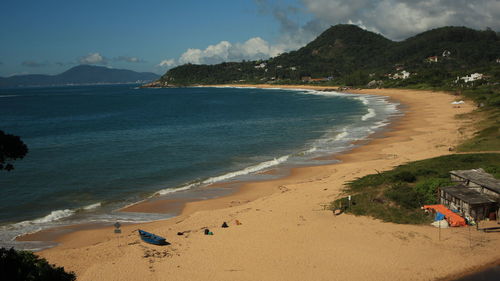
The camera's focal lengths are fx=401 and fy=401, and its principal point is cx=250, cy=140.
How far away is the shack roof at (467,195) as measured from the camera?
63.6 ft

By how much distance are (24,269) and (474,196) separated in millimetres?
19526

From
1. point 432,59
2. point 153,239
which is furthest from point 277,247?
point 432,59

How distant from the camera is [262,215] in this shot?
74.1 feet

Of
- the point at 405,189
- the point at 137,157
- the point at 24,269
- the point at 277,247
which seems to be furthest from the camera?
the point at 137,157

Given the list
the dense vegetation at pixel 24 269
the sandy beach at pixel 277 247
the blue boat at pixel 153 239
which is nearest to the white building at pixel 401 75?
the sandy beach at pixel 277 247

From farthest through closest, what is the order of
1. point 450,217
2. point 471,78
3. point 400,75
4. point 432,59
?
point 432,59
point 400,75
point 471,78
point 450,217

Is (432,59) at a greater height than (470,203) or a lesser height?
greater

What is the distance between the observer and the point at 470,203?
19156 mm

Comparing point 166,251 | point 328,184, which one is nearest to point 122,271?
point 166,251

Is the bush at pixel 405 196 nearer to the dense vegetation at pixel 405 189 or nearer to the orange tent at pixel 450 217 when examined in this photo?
the dense vegetation at pixel 405 189

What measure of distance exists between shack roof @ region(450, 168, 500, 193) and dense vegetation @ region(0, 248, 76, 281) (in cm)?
1928

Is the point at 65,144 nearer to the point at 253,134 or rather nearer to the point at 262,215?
the point at 253,134

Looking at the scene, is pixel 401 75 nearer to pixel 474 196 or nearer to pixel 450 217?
pixel 474 196

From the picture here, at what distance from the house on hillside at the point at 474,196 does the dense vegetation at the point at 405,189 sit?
85cm
